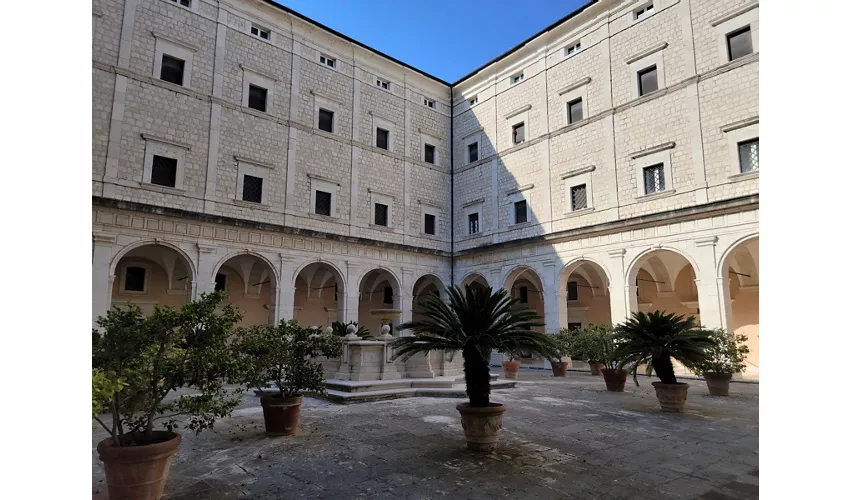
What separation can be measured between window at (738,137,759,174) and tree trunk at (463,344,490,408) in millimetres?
12347

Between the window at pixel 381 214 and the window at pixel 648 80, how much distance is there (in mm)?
10935

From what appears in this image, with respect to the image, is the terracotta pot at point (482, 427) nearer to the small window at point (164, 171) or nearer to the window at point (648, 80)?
the small window at point (164, 171)

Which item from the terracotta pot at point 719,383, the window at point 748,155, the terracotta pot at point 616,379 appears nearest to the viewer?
the terracotta pot at point 719,383

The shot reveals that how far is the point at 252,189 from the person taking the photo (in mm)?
17219

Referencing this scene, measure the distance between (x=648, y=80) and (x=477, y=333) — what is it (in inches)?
581

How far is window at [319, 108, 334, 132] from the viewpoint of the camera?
19.4 metres

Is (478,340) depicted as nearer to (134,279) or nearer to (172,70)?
(172,70)

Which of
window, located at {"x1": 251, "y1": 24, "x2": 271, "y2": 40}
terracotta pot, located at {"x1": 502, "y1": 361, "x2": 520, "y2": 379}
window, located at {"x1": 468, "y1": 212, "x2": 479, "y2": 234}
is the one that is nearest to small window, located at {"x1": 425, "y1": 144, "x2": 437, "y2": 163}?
window, located at {"x1": 468, "y1": 212, "x2": 479, "y2": 234}

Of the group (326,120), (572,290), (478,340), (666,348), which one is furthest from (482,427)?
(572,290)

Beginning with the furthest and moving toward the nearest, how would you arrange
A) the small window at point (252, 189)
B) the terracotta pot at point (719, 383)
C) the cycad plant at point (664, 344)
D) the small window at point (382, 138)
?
the small window at point (382, 138)
the small window at point (252, 189)
the terracotta pot at point (719, 383)
the cycad plant at point (664, 344)

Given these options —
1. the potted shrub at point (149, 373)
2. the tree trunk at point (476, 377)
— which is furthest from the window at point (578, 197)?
the potted shrub at point (149, 373)

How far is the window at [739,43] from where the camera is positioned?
14117 mm
